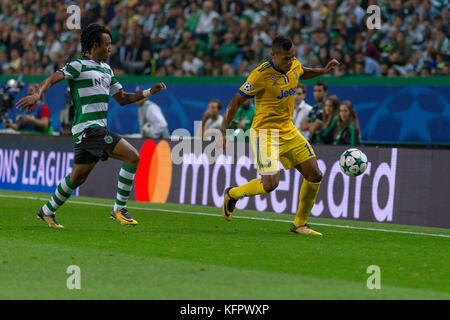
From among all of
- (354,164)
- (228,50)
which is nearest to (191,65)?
(228,50)

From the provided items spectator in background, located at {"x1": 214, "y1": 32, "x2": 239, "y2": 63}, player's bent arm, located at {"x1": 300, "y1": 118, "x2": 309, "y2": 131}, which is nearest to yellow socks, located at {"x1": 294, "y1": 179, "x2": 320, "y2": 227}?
player's bent arm, located at {"x1": 300, "y1": 118, "x2": 309, "y2": 131}

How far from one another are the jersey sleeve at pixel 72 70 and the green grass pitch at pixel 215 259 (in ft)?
5.86

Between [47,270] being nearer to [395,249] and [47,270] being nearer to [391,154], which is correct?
[395,249]

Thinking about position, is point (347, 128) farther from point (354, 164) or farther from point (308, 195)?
point (308, 195)

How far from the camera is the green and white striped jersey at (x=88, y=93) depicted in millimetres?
10180

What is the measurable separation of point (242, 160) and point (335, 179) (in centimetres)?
191

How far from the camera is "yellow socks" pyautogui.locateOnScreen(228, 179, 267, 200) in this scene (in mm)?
10565

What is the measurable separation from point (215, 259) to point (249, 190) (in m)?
2.75

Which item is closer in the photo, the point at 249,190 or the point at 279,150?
the point at 279,150

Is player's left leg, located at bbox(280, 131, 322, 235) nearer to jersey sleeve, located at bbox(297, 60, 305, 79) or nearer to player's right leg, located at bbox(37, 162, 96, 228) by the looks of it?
jersey sleeve, located at bbox(297, 60, 305, 79)

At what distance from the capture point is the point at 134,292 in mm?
6148

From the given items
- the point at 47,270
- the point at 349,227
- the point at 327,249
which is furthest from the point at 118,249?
the point at 349,227

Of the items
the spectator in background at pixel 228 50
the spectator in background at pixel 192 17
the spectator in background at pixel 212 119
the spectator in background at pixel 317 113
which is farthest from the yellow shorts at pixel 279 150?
the spectator in background at pixel 192 17

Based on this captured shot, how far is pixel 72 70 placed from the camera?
10055 mm
